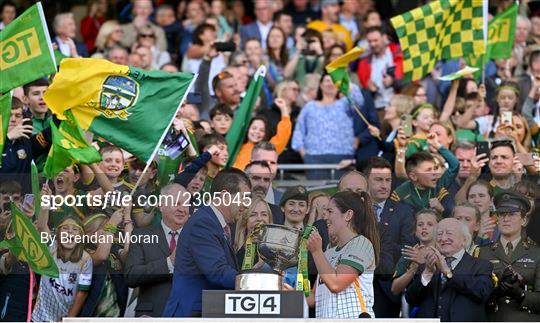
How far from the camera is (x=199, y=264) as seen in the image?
1485 centimetres

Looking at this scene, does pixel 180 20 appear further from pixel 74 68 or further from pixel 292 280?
pixel 292 280

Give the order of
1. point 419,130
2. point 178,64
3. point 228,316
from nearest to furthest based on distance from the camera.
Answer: point 228,316 → point 419,130 → point 178,64

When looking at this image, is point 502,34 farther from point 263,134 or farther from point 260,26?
point 260,26

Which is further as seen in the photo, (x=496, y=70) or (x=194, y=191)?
(x=496, y=70)

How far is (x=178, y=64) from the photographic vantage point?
77.6ft

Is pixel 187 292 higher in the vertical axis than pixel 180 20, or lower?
lower

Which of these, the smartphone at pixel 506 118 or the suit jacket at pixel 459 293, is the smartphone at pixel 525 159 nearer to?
the smartphone at pixel 506 118

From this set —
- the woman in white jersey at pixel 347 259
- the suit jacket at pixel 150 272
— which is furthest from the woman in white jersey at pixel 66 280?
the woman in white jersey at pixel 347 259

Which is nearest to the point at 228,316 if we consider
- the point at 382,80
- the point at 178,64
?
the point at 382,80

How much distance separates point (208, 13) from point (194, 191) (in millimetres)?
9076

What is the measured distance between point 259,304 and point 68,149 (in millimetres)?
3485

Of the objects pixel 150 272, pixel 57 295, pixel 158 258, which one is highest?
pixel 158 258

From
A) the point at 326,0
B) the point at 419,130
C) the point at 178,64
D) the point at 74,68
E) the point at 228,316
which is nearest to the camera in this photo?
the point at 228,316

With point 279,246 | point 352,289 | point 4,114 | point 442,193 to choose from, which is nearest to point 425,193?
point 442,193
